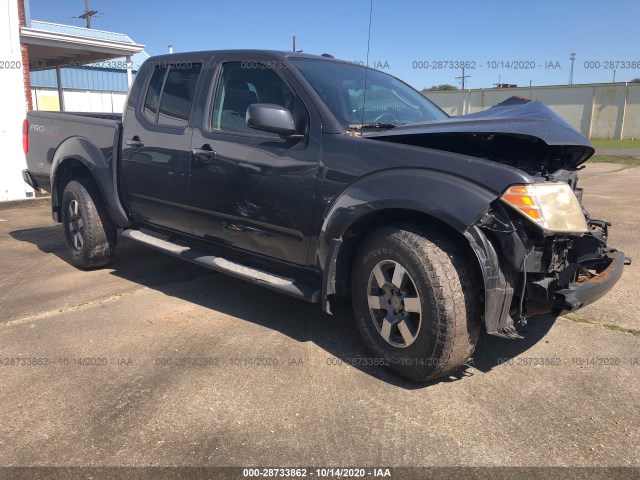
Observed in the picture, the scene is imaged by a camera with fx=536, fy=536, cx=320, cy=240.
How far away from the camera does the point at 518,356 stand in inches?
136

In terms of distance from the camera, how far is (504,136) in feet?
9.68

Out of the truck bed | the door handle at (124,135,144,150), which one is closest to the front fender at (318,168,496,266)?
the door handle at (124,135,144,150)

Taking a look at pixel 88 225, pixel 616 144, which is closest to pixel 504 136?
pixel 88 225

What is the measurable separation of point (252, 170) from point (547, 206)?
1.91m

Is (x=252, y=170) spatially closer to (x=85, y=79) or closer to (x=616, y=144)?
(x=85, y=79)

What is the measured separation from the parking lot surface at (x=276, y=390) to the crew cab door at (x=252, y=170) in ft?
2.30

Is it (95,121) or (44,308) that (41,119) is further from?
(44,308)

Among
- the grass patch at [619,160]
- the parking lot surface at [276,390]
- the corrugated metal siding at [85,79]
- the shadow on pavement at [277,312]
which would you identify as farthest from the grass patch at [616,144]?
the shadow on pavement at [277,312]

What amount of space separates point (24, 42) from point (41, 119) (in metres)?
5.94

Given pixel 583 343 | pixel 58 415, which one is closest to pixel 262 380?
pixel 58 415

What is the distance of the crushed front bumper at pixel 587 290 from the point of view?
2.73 metres

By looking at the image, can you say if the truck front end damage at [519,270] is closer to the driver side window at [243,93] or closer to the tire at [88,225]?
the driver side window at [243,93]

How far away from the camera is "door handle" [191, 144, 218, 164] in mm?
3943

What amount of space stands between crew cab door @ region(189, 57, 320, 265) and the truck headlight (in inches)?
49.3
